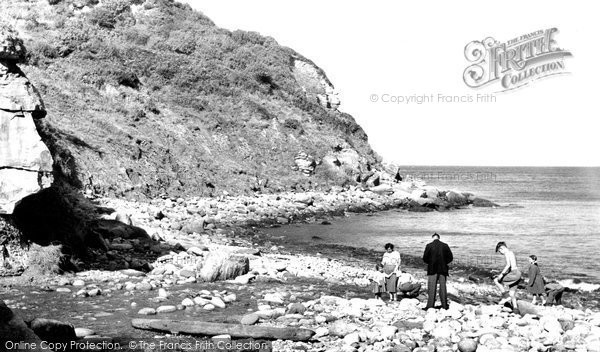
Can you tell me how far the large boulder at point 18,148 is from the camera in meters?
13.3

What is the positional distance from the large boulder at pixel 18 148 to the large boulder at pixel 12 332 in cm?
813

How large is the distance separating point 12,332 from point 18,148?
28.3ft

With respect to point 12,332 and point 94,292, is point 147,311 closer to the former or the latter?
point 94,292

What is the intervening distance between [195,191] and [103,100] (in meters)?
10.2

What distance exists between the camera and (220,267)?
15328mm

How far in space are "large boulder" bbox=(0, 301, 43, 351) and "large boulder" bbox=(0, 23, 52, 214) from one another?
320 inches

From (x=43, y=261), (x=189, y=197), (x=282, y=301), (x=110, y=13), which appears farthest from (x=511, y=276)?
(x=110, y=13)

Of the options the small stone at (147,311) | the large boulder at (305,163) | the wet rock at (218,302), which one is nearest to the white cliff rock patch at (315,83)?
the large boulder at (305,163)

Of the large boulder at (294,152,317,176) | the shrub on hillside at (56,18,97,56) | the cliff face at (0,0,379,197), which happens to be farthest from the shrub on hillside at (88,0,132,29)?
the large boulder at (294,152,317,176)

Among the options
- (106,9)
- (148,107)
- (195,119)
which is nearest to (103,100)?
(148,107)

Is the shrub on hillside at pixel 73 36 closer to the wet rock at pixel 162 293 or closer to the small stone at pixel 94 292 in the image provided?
the small stone at pixel 94 292

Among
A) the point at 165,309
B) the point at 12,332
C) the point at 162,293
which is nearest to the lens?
the point at 12,332

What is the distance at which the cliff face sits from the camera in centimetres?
3641

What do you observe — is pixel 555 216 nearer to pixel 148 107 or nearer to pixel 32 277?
pixel 148 107
